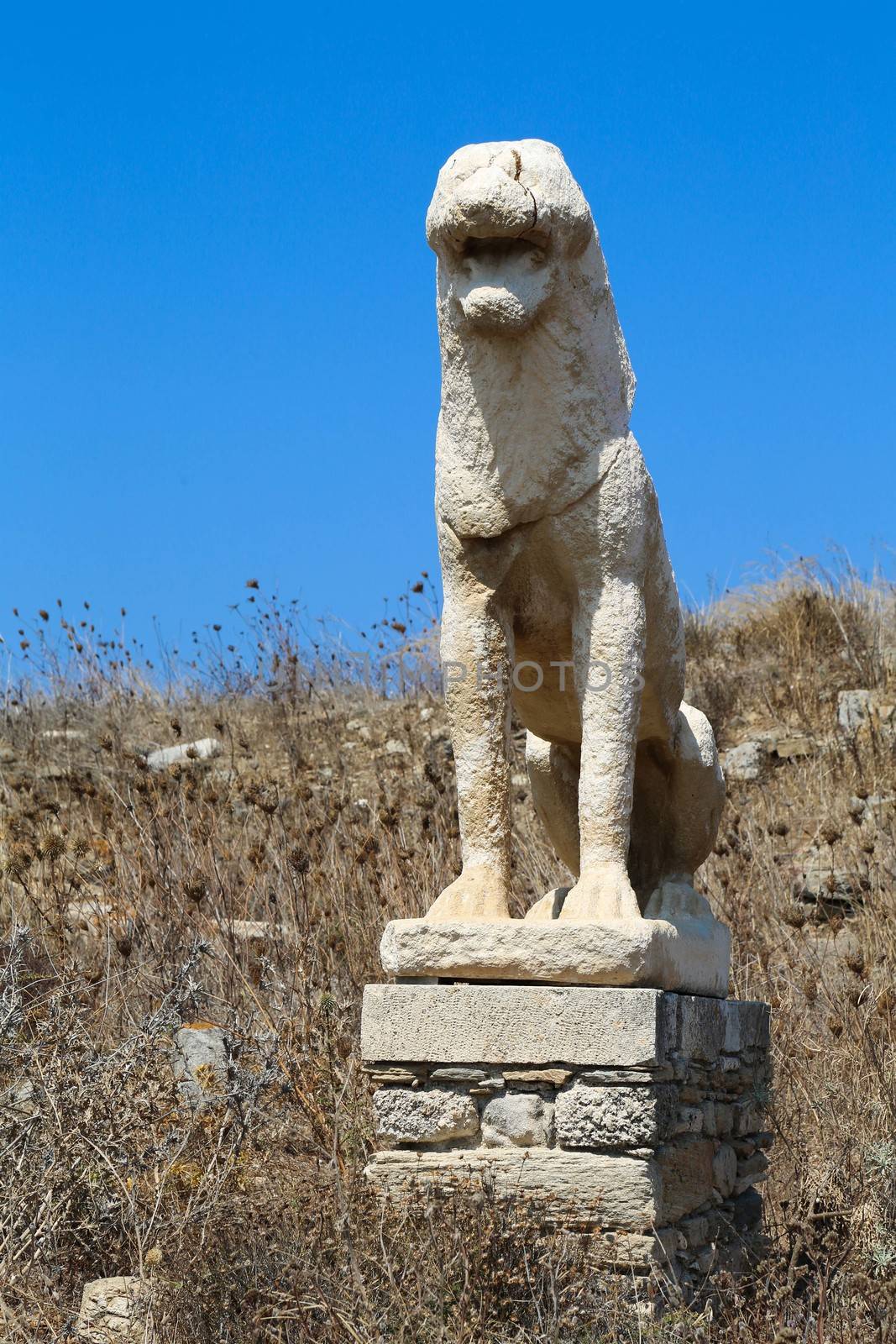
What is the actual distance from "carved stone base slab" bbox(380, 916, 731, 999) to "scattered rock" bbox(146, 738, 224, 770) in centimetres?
659

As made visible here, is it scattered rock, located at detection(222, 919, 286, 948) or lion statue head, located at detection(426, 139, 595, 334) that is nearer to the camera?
lion statue head, located at detection(426, 139, 595, 334)

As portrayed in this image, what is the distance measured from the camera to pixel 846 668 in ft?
36.9

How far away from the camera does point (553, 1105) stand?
12.5 ft

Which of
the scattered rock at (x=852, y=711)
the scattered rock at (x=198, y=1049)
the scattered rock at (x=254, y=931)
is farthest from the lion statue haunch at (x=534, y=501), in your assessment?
the scattered rock at (x=852, y=711)

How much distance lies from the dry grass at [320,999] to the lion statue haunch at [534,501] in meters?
0.96

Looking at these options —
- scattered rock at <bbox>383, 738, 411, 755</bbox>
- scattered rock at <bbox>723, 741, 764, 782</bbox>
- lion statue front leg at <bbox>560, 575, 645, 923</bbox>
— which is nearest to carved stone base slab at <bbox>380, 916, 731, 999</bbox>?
lion statue front leg at <bbox>560, 575, 645, 923</bbox>

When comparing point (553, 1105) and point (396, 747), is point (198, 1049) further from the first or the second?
point (396, 747)

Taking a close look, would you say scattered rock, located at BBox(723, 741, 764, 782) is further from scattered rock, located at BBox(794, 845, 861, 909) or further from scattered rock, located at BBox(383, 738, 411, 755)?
scattered rock, located at BBox(383, 738, 411, 755)

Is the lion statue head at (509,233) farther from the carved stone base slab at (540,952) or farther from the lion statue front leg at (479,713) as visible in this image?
the carved stone base slab at (540,952)

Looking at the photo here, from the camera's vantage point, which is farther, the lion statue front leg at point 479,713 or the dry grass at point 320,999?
the lion statue front leg at point 479,713

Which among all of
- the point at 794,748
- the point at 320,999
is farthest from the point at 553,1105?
the point at 794,748

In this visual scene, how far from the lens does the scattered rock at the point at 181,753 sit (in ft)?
34.6

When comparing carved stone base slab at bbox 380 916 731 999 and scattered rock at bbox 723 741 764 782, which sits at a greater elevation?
scattered rock at bbox 723 741 764 782

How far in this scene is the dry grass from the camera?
12.0ft
